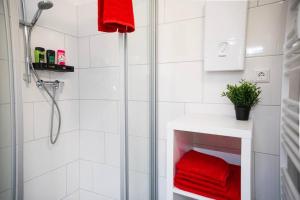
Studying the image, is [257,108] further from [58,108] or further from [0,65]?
[58,108]

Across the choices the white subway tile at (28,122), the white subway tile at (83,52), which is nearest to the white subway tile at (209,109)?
the white subway tile at (83,52)

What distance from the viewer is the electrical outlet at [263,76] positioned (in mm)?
1014

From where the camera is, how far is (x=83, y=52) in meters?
1.62

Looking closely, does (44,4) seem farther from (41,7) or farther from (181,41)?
(181,41)

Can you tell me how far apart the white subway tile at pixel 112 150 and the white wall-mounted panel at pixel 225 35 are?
2.90 feet

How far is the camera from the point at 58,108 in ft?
4.84

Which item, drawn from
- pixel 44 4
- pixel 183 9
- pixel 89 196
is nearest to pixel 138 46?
pixel 183 9

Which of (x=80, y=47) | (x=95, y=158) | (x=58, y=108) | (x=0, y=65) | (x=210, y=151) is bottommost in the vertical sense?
(x=95, y=158)

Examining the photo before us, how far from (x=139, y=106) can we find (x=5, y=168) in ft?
2.10

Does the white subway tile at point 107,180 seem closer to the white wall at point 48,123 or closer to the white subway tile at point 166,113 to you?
the white wall at point 48,123

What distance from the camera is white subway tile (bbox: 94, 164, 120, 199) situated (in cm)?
155

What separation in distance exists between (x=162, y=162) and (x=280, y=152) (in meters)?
0.69

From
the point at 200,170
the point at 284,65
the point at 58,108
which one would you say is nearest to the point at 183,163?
the point at 200,170

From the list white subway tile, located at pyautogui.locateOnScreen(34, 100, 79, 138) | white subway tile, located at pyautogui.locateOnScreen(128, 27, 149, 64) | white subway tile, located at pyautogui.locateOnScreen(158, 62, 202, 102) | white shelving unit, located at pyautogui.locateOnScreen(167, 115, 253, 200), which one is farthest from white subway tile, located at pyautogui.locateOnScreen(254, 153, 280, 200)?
white subway tile, located at pyautogui.locateOnScreen(34, 100, 79, 138)
